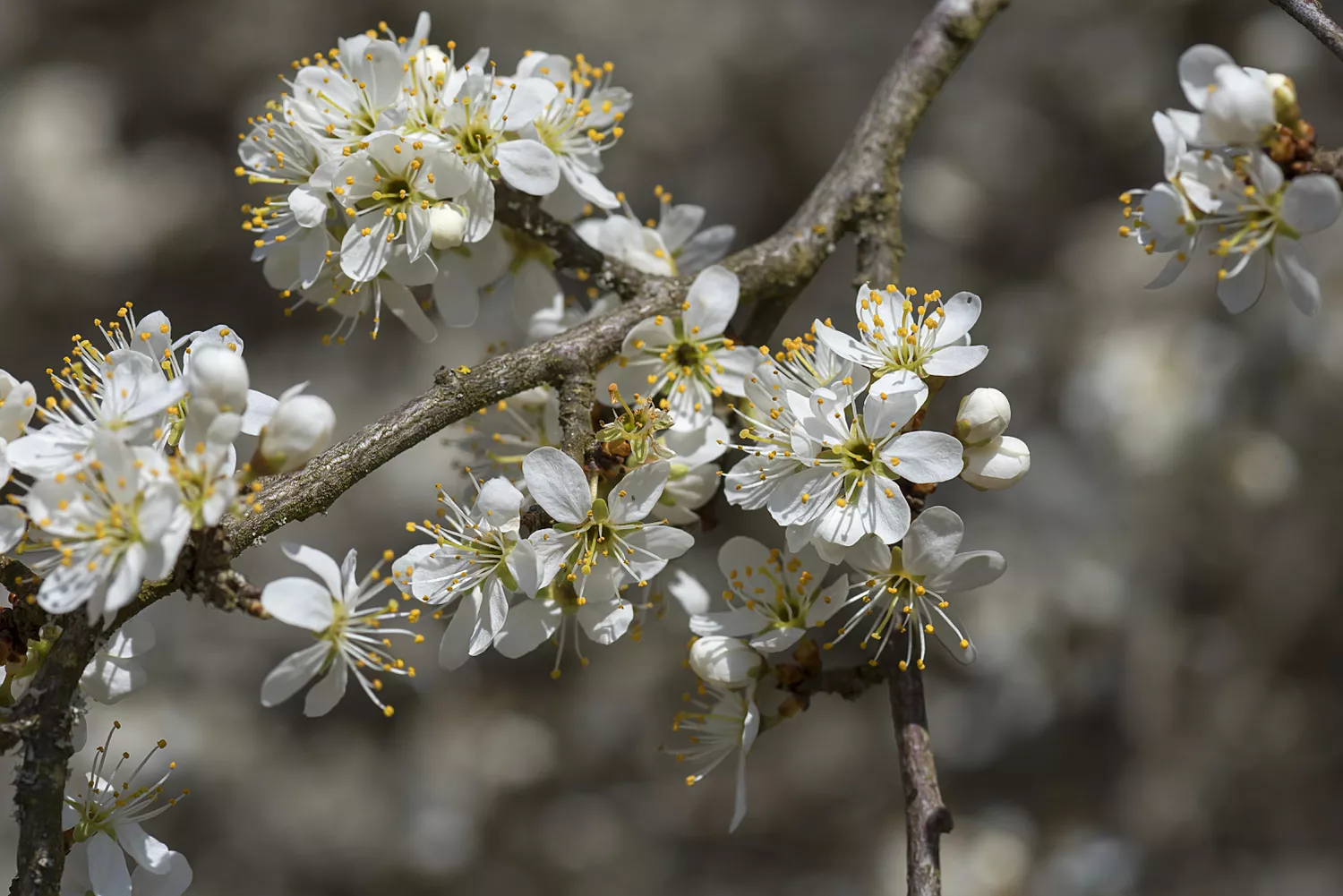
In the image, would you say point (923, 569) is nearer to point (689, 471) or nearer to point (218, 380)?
point (689, 471)

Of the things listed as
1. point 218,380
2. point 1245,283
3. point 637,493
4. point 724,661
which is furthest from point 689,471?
point 1245,283

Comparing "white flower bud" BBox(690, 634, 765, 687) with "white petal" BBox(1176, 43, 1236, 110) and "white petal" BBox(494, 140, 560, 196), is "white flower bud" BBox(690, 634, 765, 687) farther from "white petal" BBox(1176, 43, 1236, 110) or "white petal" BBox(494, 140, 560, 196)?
"white petal" BBox(1176, 43, 1236, 110)

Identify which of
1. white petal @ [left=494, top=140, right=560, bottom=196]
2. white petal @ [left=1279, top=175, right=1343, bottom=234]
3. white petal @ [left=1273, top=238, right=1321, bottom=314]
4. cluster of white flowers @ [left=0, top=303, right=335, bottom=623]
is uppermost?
white petal @ [left=1279, top=175, right=1343, bottom=234]

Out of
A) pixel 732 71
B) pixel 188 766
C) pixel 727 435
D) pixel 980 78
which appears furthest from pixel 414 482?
pixel 727 435

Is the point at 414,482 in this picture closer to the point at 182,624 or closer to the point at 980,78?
the point at 182,624

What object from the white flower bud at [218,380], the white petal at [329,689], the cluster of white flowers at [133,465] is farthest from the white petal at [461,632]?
the white flower bud at [218,380]

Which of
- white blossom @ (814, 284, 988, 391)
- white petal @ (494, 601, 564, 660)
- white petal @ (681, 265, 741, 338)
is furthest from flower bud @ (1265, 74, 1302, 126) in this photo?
white petal @ (494, 601, 564, 660)
